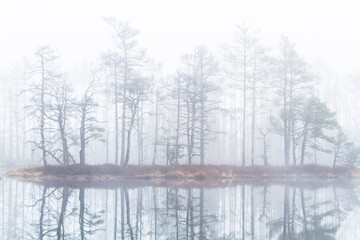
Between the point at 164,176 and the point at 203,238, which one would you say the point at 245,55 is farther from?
the point at 203,238

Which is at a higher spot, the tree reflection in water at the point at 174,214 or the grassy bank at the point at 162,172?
the grassy bank at the point at 162,172

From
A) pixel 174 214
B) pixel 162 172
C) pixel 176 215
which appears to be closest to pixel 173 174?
pixel 162 172

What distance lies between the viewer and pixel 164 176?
97.9 feet

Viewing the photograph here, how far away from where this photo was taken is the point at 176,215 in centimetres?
1359

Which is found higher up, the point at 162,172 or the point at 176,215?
the point at 162,172

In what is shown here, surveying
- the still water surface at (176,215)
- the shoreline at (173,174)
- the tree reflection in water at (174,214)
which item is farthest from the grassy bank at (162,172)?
the still water surface at (176,215)

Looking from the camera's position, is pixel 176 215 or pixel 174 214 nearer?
pixel 176 215

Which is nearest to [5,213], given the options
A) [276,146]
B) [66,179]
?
[66,179]

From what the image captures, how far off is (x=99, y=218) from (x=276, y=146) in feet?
179

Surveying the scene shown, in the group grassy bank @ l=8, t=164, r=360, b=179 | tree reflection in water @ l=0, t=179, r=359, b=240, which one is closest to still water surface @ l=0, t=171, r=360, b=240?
tree reflection in water @ l=0, t=179, r=359, b=240

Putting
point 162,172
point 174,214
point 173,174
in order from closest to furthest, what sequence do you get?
1. point 174,214
2. point 173,174
3. point 162,172

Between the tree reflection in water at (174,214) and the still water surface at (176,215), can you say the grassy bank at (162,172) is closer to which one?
the tree reflection in water at (174,214)

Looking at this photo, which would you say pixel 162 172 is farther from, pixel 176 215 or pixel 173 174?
pixel 176 215

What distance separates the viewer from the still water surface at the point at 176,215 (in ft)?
35.0
